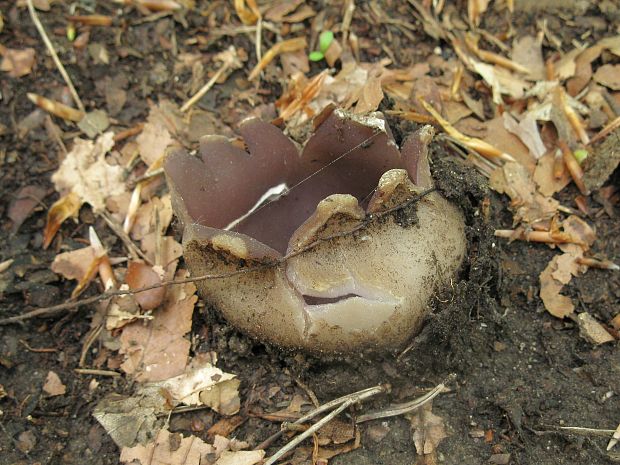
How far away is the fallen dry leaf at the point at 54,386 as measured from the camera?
8.23ft

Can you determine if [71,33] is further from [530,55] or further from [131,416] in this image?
[530,55]

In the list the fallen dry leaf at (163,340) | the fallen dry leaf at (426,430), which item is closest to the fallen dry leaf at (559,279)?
the fallen dry leaf at (426,430)

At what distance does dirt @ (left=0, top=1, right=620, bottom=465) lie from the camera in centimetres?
228

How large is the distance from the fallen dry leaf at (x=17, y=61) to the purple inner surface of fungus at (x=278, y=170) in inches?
51.6

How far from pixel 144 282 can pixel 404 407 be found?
3.77 ft

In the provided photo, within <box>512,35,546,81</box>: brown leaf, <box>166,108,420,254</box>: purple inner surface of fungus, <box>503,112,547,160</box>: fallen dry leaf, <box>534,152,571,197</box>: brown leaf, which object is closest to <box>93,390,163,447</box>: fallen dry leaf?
<box>166,108,420,254</box>: purple inner surface of fungus

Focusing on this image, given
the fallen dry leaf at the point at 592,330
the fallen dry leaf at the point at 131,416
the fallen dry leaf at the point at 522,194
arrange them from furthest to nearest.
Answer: the fallen dry leaf at the point at 522,194 < the fallen dry leaf at the point at 592,330 < the fallen dry leaf at the point at 131,416

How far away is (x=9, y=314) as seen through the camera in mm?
A: 2686

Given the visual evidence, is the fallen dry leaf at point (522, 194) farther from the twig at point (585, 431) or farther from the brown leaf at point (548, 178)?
the twig at point (585, 431)

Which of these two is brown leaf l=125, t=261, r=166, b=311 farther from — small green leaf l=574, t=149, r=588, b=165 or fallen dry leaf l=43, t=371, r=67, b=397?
small green leaf l=574, t=149, r=588, b=165

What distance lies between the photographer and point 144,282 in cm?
270

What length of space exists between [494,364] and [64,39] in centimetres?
257

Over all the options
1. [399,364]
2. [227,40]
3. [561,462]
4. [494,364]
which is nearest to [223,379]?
[399,364]

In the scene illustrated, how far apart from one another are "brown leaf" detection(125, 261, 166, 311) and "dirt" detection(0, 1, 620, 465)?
0.18 meters
